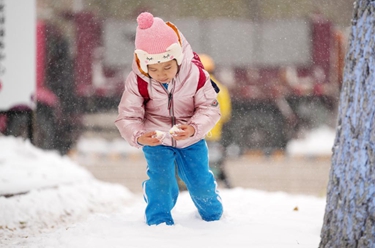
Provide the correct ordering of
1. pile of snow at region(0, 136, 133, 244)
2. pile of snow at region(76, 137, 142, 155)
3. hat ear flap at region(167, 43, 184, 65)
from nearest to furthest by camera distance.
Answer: hat ear flap at region(167, 43, 184, 65) < pile of snow at region(0, 136, 133, 244) < pile of snow at region(76, 137, 142, 155)

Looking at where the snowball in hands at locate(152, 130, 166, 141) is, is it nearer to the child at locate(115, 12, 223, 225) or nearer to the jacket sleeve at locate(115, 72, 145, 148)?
the child at locate(115, 12, 223, 225)

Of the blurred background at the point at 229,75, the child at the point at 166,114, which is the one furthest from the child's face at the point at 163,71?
the blurred background at the point at 229,75

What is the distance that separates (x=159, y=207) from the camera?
12.9ft

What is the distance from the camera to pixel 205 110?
3.87 metres

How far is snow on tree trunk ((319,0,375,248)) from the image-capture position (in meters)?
2.73

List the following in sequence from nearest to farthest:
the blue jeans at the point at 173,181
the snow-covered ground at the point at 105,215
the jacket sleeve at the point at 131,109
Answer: the snow-covered ground at the point at 105,215 < the jacket sleeve at the point at 131,109 < the blue jeans at the point at 173,181

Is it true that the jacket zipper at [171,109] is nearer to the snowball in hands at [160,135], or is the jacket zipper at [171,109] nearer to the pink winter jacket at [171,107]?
the pink winter jacket at [171,107]

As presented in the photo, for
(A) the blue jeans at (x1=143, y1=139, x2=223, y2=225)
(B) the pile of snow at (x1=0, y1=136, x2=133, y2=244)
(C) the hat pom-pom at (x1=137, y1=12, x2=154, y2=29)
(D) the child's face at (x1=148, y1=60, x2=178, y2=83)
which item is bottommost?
(B) the pile of snow at (x1=0, y1=136, x2=133, y2=244)

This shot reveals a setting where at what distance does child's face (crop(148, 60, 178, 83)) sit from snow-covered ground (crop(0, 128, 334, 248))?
2.80 ft

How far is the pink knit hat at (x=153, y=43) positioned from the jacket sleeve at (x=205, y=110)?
0.93 ft

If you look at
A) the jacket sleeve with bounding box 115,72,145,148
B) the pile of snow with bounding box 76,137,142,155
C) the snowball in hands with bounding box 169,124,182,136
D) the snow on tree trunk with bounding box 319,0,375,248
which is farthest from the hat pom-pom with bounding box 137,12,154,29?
the pile of snow with bounding box 76,137,142,155

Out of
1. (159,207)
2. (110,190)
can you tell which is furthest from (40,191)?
(159,207)

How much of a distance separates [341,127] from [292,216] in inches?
79.5

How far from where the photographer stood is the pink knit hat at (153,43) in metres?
3.67
